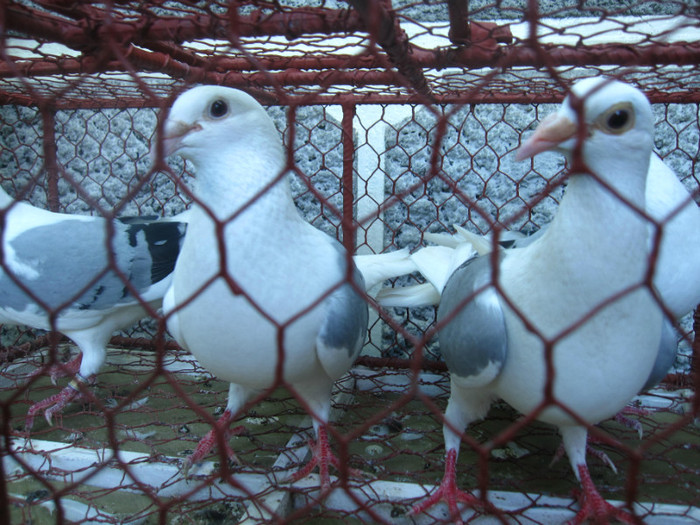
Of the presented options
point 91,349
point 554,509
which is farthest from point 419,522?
point 91,349

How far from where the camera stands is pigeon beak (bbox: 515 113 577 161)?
0.44 m

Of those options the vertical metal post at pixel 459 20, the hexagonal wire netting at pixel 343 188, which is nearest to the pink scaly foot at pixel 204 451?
the hexagonal wire netting at pixel 343 188

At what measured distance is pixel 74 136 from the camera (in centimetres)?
141

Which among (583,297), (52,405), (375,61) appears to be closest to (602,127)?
(583,297)

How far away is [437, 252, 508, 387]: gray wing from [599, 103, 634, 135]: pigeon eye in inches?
8.3

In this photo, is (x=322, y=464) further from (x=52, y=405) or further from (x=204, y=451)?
(x=52, y=405)

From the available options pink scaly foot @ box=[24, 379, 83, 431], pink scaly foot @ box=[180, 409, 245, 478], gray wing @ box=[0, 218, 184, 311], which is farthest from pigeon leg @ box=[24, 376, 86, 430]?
pink scaly foot @ box=[180, 409, 245, 478]

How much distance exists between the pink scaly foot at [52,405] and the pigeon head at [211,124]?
58 centimetres

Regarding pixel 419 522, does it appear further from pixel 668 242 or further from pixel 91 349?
pixel 91 349

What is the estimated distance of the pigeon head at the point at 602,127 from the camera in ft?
1.47

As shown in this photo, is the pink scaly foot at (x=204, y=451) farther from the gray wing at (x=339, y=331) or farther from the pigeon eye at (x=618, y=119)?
the pigeon eye at (x=618, y=119)

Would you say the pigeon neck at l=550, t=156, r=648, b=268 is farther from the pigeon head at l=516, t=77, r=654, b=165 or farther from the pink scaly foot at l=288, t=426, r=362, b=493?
the pink scaly foot at l=288, t=426, r=362, b=493

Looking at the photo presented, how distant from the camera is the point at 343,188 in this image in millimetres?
1070

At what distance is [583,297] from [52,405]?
976 mm
